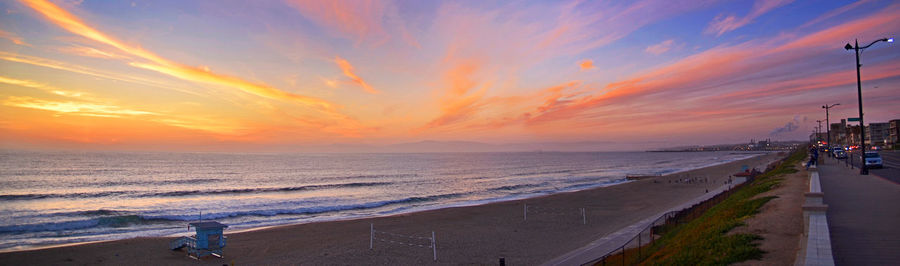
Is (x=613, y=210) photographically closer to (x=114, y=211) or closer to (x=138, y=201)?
(x=114, y=211)

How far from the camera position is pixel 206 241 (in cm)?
1798

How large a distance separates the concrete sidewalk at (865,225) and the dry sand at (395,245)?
939 centimetres

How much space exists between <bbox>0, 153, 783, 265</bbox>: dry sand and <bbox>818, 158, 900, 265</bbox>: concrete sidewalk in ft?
30.8

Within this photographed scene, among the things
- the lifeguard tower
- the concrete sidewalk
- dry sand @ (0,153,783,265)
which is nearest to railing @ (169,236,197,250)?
the lifeguard tower

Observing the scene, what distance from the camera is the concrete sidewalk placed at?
26.1 ft

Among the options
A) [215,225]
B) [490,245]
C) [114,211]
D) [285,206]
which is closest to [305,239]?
[215,225]

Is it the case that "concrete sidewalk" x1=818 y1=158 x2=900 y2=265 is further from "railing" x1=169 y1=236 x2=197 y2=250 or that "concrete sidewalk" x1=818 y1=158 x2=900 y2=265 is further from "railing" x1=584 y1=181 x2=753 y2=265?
"railing" x1=169 y1=236 x2=197 y2=250

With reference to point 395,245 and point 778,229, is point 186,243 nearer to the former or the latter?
point 395,245

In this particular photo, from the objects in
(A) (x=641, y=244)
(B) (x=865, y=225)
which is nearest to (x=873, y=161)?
(A) (x=641, y=244)

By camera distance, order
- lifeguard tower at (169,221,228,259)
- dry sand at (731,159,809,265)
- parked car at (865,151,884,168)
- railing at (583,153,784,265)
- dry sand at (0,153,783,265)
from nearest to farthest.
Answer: dry sand at (731,159,809,265) → railing at (583,153,784,265) → lifeguard tower at (169,221,228,259) → dry sand at (0,153,783,265) → parked car at (865,151,884,168)

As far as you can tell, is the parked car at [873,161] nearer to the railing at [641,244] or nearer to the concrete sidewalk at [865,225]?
the railing at [641,244]

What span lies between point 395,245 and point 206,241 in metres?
7.96

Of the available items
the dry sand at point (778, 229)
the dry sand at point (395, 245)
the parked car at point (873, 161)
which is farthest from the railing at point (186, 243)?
the parked car at point (873, 161)

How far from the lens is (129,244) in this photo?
2128 centimetres
